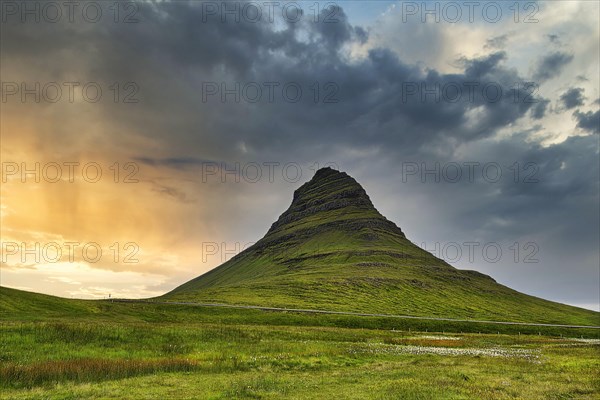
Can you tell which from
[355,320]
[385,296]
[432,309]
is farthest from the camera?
[385,296]

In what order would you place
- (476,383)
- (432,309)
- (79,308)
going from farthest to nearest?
(432,309) < (79,308) < (476,383)

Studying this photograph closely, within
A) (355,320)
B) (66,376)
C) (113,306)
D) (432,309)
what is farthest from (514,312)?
(66,376)

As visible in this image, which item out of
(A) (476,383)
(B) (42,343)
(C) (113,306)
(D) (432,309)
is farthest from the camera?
(D) (432,309)

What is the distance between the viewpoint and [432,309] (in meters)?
167

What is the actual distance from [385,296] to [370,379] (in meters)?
161

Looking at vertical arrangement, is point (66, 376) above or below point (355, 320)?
above

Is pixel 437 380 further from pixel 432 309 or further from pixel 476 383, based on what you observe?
pixel 432 309

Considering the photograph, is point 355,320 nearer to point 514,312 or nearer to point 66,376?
point 66,376

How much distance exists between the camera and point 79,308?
266ft

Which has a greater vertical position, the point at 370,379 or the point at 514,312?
the point at 370,379

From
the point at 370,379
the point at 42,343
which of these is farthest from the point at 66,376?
the point at 370,379

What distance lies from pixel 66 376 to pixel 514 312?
672ft

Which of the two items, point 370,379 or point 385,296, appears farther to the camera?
point 385,296

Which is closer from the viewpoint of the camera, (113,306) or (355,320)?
(113,306)
